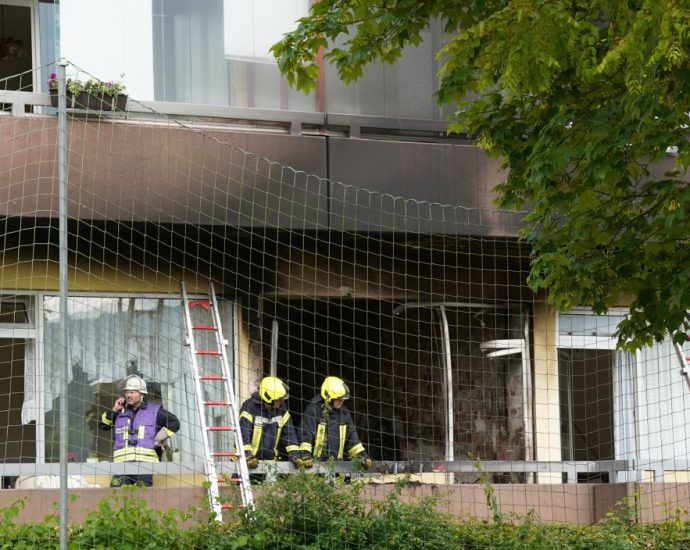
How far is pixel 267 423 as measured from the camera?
13.2 m

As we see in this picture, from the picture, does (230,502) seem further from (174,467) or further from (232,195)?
(232,195)

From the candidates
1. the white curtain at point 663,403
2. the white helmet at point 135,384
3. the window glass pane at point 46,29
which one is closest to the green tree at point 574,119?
the white helmet at point 135,384

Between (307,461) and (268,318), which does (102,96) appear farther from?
(307,461)

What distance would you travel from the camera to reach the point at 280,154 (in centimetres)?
1371

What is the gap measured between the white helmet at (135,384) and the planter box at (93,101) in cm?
252

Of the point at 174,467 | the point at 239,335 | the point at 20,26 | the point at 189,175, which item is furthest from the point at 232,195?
the point at 20,26

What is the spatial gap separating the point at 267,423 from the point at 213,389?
99cm

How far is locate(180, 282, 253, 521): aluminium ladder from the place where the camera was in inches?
491

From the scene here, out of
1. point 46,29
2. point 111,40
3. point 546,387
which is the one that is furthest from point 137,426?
point 546,387

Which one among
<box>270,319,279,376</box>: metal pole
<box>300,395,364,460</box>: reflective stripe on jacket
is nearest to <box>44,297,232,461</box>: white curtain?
<box>270,319,279,376</box>: metal pole

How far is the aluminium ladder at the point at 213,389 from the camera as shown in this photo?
12.5 metres

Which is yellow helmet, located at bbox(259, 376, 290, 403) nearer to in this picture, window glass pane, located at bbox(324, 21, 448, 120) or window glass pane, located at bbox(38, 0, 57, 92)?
window glass pane, located at bbox(324, 21, 448, 120)

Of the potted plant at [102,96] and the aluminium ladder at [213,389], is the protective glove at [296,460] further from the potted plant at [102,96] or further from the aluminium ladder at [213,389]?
the potted plant at [102,96]

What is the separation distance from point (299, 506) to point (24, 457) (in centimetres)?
332
